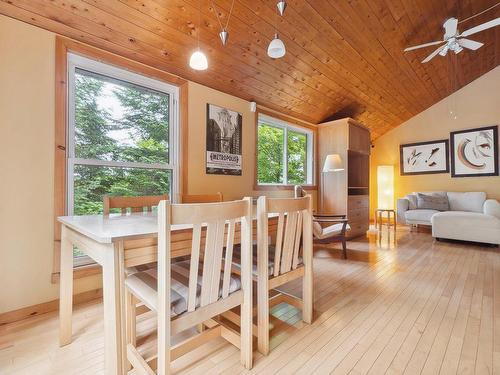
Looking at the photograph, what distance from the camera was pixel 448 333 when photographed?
5.28 feet

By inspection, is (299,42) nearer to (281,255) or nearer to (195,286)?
(281,255)

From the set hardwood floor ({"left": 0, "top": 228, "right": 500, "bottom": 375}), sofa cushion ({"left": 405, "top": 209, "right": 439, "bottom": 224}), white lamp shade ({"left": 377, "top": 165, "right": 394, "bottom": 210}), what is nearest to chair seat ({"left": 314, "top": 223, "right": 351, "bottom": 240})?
hardwood floor ({"left": 0, "top": 228, "right": 500, "bottom": 375})

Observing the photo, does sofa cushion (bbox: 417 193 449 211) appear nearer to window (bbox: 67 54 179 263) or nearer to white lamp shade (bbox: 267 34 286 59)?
white lamp shade (bbox: 267 34 286 59)

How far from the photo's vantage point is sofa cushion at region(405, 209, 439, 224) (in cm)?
455

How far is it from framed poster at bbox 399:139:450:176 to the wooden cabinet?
60.6 inches

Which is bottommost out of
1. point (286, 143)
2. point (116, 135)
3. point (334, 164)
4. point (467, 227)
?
point (467, 227)

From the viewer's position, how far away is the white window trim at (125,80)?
2004mm

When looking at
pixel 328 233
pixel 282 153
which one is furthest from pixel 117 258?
pixel 282 153

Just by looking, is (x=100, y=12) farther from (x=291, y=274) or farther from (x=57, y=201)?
(x=291, y=274)

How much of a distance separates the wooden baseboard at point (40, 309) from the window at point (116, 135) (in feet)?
1.15

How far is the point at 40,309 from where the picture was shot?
6.04 ft

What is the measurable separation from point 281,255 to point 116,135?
1826 millimetres

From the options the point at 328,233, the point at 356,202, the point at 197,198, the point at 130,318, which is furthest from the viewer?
the point at 356,202

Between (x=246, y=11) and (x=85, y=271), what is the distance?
261cm
